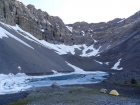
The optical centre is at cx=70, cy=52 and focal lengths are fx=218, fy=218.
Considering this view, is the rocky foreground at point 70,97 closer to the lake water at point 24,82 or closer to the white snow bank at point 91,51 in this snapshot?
the lake water at point 24,82

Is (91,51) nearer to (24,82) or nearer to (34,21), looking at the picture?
(34,21)

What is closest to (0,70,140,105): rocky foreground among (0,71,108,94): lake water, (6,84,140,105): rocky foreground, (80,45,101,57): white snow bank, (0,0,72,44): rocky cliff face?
(6,84,140,105): rocky foreground

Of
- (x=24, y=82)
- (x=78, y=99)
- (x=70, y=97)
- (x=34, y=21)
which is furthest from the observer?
(x=34, y=21)

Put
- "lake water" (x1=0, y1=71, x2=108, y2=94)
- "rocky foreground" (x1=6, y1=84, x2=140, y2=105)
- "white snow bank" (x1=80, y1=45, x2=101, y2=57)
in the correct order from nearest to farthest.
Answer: "rocky foreground" (x1=6, y1=84, x2=140, y2=105) < "lake water" (x1=0, y1=71, x2=108, y2=94) < "white snow bank" (x1=80, y1=45, x2=101, y2=57)

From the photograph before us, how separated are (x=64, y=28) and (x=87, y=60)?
3003 inches

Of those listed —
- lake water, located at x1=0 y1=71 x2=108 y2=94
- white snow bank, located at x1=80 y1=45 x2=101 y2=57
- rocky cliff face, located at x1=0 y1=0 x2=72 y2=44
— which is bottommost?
lake water, located at x1=0 y1=71 x2=108 y2=94

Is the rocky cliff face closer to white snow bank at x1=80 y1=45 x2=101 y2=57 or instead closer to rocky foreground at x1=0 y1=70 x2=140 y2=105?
white snow bank at x1=80 y1=45 x2=101 y2=57

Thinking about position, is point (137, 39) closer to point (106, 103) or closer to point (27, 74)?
point (27, 74)

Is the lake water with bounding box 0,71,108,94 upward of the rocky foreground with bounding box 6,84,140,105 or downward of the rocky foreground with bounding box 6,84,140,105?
upward

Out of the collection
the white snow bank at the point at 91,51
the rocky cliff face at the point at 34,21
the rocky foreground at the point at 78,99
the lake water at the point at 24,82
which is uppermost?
the rocky cliff face at the point at 34,21

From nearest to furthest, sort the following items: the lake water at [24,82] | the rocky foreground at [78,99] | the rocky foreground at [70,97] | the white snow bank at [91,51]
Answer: the rocky foreground at [78,99], the rocky foreground at [70,97], the lake water at [24,82], the white snow bank at [91,51]

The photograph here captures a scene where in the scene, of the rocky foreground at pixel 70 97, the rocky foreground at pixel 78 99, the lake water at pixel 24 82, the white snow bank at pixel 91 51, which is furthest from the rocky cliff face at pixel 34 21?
the rocky foreground at pixel 78 99

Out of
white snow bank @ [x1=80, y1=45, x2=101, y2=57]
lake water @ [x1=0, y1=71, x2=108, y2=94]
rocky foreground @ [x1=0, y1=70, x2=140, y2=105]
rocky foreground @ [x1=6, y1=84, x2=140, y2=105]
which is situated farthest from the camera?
white snow bank @ [x1=80, y1=45, x2=101, y2=57]

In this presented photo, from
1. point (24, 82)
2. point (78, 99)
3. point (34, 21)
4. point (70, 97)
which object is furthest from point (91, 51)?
point (78, 99)
